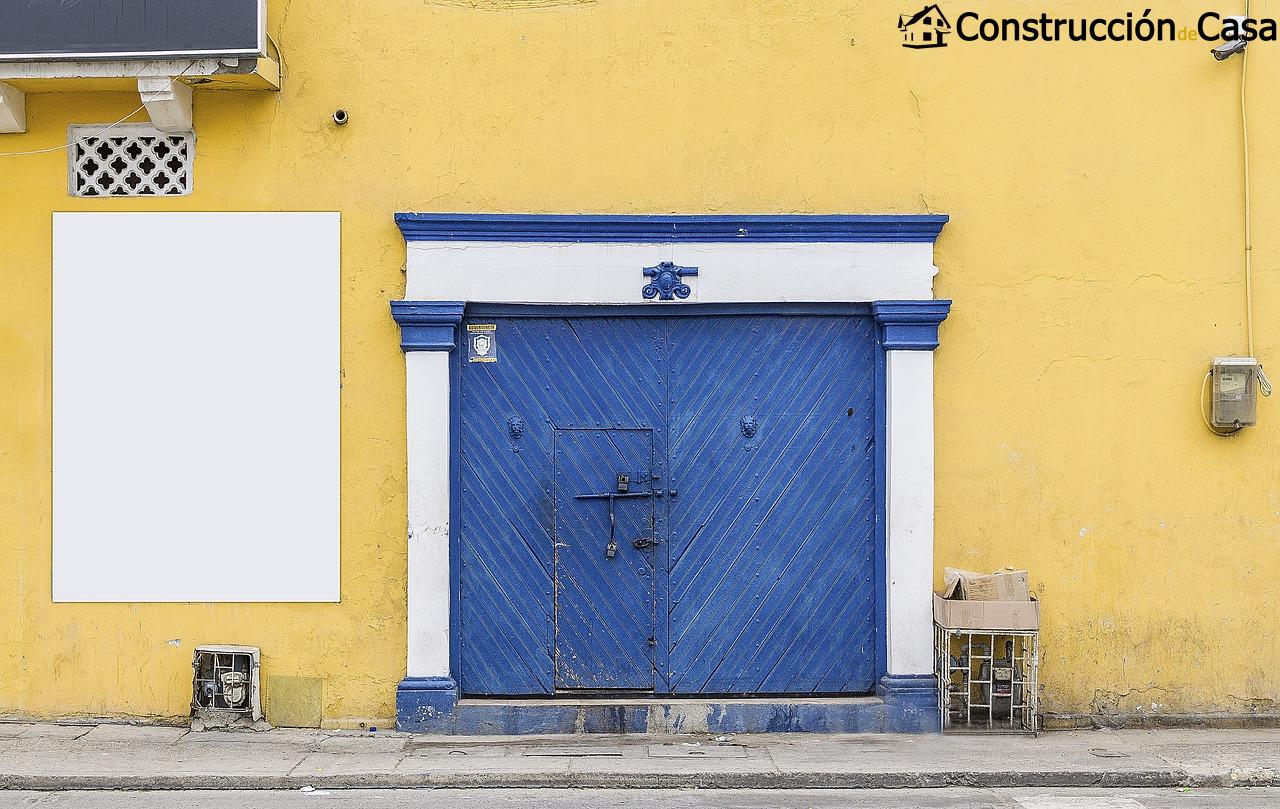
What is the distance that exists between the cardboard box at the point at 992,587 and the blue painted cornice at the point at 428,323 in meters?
3.42

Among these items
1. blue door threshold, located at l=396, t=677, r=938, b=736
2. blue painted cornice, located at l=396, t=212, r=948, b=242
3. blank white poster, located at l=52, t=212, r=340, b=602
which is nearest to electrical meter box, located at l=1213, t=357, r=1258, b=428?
blue painted cornice, located at l=396, t=212, r=948, b=242

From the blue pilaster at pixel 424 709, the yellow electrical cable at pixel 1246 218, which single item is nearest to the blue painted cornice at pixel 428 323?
the blue pilaster at pixel 424 709

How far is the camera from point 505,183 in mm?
7027

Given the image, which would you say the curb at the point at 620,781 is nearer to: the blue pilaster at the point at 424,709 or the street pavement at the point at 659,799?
the street pavement at the point at 659,799

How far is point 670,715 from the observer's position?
691 cm

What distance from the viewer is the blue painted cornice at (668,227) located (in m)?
6.92

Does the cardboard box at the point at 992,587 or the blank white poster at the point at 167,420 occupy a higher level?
the blank white poster at the point at 167,420

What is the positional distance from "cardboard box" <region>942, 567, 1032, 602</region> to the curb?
110 centimetres

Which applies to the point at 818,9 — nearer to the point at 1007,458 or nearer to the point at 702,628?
the point at 1007,458

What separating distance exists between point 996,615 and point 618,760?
2.38 metres

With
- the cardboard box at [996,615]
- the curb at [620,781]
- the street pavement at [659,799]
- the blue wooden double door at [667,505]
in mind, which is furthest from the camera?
the blue wooden double door at [667,505]

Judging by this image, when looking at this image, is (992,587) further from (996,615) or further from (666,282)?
(666,282)

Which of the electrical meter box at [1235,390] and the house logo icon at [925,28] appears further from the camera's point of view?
the house logo icon at [925,28]

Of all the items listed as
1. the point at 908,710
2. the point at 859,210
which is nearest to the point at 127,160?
the point at 859,210
